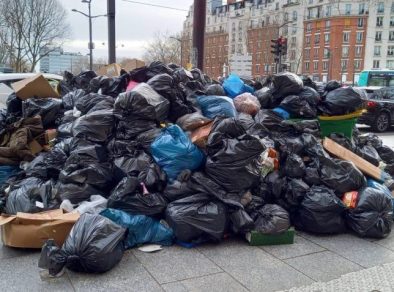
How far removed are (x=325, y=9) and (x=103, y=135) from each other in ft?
276

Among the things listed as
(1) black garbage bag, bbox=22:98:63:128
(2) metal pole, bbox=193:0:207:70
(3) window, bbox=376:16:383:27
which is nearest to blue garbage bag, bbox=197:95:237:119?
(1) black garbage bag, bbox=22:98:63:128

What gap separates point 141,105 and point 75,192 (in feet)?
3.88

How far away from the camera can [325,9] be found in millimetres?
81000

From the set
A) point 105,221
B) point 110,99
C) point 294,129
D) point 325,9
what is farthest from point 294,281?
point 325,9

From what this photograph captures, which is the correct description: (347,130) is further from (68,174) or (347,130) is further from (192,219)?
(68,174)

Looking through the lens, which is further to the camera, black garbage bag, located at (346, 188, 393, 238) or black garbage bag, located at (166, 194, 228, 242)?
black garbage bag, located at (346, 188, 393, 238)

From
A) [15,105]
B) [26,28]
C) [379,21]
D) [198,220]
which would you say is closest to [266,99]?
[198,220]

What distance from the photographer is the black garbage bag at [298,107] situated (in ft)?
18.4

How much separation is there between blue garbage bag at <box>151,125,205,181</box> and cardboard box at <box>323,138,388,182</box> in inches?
62.4

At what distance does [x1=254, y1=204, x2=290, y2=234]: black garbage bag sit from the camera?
396cm

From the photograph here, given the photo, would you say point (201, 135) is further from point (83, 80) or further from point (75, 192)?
point (83, 80)

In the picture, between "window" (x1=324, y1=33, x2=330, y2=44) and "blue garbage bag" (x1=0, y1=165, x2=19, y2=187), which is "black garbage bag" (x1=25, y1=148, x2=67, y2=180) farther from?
"window" (x1=324, y1=33, x2=330, y2=44)

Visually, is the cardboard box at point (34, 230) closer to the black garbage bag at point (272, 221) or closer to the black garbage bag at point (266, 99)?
the black garbage bag at point (272, 221)

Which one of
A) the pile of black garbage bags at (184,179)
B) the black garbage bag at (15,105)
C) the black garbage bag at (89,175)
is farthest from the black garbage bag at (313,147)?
the black garbage bag at (15,105)
